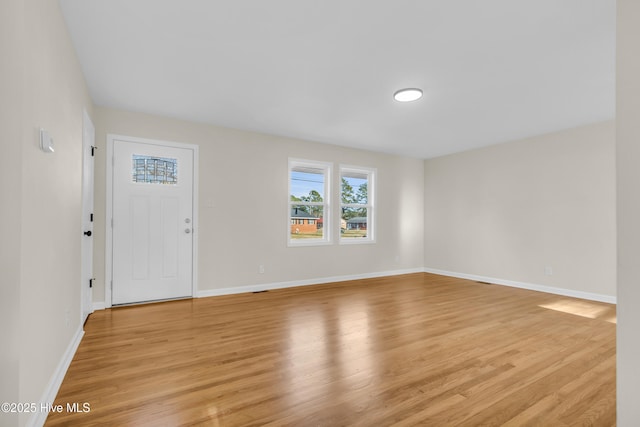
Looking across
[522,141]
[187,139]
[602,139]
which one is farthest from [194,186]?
[602,139]

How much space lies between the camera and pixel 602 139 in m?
4.21

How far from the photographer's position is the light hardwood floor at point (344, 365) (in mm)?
1734

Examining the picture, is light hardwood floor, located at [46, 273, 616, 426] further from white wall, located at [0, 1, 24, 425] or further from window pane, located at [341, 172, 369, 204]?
window pane, located at [341, 172, 369, 204]

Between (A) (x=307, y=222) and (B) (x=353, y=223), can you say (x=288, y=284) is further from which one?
(B) (x=353, y=223)

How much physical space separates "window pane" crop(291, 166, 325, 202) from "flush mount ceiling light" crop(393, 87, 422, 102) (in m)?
2.32

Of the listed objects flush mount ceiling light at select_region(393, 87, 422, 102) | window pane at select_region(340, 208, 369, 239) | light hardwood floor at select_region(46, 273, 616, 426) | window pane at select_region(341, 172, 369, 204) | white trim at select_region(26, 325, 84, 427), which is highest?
flush mount ceiling light at select_region(393, 87, 422, 102)

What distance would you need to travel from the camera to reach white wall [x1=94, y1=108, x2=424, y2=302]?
158 inches

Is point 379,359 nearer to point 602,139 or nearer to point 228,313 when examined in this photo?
point 228,313

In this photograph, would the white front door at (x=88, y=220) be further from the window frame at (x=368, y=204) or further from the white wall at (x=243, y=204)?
the window frame at (x=368, y=204)

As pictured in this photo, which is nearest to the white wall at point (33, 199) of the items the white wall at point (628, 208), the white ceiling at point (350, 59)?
the white ceiling at point (350, 59)

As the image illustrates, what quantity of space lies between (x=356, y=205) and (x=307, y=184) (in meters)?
1.10

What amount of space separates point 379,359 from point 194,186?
3304 millimetres

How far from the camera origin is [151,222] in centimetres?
406

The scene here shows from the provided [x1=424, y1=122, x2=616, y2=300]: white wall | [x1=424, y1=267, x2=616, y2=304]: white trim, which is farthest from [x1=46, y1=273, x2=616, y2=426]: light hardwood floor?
[x1=424, y1=122, x2=616, y2=300]: white wall
